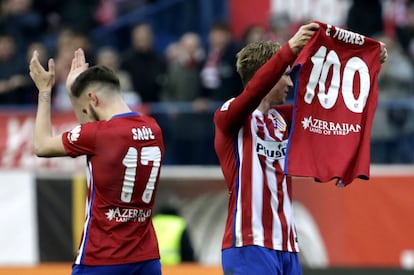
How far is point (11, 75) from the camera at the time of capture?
14.9 m

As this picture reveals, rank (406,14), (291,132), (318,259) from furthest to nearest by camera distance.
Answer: (406,14)
(318,259)
(291,132)

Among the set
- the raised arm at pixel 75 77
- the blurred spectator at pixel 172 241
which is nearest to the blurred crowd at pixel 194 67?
the blurred spectator at pixel 172 241

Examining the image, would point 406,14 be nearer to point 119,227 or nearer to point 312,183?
point 312,183

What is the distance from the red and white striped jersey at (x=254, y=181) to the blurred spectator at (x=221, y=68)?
7230mm

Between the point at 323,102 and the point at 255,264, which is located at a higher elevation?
the point at 323,102

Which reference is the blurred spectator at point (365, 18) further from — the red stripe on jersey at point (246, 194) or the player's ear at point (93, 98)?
the red stripe on jersey at point (246, 194)

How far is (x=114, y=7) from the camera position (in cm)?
1739

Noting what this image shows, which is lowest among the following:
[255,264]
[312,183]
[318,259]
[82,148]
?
[318,259]

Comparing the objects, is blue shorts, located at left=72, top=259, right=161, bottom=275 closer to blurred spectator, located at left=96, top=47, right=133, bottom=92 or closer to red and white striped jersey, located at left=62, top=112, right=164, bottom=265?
red and white striped jersey, located at left=62, top=112, right=164, bottom=265

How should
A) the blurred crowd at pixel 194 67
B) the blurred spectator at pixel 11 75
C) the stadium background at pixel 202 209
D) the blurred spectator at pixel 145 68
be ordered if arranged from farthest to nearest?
the blurred spectator at pixel 11 75, the blurred spectator at pixel 145 68, the blurred crowd at pixel 194 67, the stadium background at pixel 202 209

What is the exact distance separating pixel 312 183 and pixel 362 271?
1.64 meters

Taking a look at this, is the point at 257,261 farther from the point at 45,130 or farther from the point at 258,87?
the point at 45,130

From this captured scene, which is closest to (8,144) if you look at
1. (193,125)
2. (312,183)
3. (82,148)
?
(193,125)

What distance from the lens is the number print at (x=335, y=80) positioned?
6.63 meters
